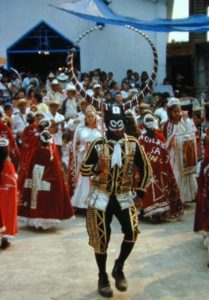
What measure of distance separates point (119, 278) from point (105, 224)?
54cm

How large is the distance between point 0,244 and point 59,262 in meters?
1.01

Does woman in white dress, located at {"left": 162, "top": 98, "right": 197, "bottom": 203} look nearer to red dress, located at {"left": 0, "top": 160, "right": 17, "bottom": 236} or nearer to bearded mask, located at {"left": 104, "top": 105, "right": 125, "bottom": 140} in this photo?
red dress, located at {"left": 0, "top": 160, "right": 17, "bottom": 236}

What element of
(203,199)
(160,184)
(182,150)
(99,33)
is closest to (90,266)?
(203,199)

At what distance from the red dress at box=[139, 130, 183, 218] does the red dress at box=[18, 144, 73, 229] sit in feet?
3.85

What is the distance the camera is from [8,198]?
6.74 metres

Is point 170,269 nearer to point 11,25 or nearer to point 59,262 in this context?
point 59,262

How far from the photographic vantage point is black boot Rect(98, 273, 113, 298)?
5133mm

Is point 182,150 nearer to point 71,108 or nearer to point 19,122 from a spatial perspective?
point 19,122

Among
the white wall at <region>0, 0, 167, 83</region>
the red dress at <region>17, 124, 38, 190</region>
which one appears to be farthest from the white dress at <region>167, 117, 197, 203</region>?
the white wall at <region>0, 0, 167, 83</region>

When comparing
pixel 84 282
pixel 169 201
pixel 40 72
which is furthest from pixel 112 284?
pixel 40 72

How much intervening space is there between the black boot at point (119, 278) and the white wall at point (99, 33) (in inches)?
581

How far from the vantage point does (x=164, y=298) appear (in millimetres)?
5141

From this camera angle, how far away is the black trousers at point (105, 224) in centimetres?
518

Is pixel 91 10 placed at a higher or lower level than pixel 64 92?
higher
